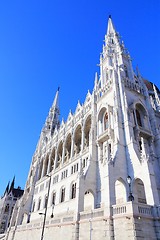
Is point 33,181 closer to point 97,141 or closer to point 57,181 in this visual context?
point 57,181

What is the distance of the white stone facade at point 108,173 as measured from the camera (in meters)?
16.1

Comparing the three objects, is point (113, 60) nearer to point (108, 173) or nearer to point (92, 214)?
point (108, 173)

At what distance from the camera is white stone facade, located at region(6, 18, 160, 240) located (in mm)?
→ 16125

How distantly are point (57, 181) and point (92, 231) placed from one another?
818 inches

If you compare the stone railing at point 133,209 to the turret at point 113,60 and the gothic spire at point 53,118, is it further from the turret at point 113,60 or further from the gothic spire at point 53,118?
the gothic spire at point 53,118

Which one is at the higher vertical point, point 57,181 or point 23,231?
point 57,181

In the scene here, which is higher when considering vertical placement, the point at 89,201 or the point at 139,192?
the point at 139,192

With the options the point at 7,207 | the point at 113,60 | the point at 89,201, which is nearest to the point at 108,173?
the point at 89,201

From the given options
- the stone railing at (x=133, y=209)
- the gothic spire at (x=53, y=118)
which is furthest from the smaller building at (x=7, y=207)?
the stone railing at (x=133, y=209)

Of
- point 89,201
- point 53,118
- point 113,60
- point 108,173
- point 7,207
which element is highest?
point 53,118

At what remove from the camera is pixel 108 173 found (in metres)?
19.7

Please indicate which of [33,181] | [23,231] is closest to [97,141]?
[23,231]

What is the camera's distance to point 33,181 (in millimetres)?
47594

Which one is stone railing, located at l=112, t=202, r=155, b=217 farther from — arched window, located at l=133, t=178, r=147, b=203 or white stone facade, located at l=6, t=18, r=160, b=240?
arched window, located at l=133, t=178, r=147, b=203
